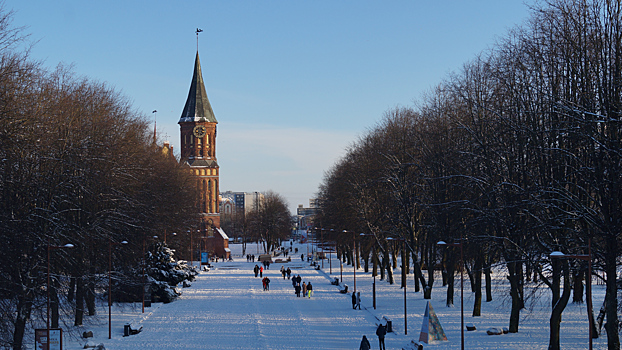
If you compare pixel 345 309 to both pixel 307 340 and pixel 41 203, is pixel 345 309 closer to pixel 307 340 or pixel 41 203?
pixel 307 340

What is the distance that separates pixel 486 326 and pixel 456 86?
11175 millimetres

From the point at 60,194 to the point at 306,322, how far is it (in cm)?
1327

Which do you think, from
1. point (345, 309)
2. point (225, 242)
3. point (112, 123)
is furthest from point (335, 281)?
point (225, 242)

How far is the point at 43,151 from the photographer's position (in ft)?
84.4

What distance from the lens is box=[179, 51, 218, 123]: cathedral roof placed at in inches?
4560

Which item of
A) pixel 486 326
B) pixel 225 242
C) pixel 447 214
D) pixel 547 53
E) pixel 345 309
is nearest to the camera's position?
pixel 547 53

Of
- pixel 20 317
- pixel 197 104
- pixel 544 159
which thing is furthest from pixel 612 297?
pixel 197 104

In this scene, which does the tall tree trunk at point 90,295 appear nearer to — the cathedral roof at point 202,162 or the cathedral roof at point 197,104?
the cathedral roof at point 202,162

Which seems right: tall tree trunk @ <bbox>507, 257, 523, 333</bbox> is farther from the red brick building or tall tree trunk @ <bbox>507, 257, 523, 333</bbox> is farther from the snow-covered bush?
the red brick building

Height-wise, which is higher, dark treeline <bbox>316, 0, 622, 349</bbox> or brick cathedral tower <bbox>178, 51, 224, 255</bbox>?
brick cathedral tower <bbox>178, 51, 224, 255</bbox>

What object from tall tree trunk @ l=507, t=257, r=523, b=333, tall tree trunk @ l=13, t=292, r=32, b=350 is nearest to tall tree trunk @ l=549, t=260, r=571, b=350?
tall tree trunk @ l=507, t=257, r=523, b=333

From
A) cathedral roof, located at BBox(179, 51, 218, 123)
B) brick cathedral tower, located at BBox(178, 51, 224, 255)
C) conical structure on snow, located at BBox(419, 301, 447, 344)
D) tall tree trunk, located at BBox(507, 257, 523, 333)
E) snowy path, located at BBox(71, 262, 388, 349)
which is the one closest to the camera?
conical structure on snow, located at BBox(419, 301, 447, 344)

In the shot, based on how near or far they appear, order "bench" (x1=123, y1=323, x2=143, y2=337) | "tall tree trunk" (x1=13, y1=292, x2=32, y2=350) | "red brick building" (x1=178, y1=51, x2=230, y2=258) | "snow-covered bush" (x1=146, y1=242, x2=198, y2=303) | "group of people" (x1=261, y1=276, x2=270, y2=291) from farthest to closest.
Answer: "red brick building" (x1=178, y1=51, x2=230, y2=258) → "group of people" (x1=261, y1=276, x2=270, y2=291) → "snow-covered bush" (x1=146, y1=242, x2=198, y2=303) → "bench" (x1=123, y1=323, x2=143, y2=337) → "tall tree trunk" (x1=13, y1=292, x2=32, y2=350)

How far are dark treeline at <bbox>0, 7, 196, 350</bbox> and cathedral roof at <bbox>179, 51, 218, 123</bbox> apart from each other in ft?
248
